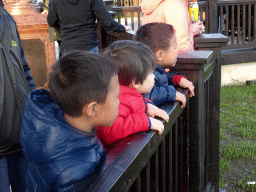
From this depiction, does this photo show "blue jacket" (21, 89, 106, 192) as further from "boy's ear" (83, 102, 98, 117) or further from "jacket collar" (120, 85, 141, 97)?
"jacket collar" (120, 85, 141, 97)

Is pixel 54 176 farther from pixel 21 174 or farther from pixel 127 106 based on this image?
pixel 21 174

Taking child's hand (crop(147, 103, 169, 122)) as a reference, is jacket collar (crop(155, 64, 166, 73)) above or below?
above

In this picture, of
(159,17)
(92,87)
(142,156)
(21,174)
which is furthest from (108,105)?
(159,17)

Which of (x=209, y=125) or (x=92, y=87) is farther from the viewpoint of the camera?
(x=209, y=125)

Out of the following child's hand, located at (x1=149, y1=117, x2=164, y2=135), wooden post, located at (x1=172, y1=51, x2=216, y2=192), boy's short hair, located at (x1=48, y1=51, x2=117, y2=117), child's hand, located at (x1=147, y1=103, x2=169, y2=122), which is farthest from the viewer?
wooden post, located at (x1=172, y1=51, x2=216, y2=192)

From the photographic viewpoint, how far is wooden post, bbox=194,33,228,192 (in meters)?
3.26

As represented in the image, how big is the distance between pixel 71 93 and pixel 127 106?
482 mm

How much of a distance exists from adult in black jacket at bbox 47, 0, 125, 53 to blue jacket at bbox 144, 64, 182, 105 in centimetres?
204

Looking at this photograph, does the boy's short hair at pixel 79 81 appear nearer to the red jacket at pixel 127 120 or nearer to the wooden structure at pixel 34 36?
the red jacket at pixel 127 120

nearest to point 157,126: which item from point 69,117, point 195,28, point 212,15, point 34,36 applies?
point 69,117

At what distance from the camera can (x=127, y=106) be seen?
6.29 feet

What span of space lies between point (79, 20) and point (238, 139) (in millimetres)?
2729

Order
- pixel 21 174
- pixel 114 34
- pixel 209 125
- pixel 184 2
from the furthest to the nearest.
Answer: pixel 114 34 → pixel 184 2 → pixel 209 125 → pixel 21 174

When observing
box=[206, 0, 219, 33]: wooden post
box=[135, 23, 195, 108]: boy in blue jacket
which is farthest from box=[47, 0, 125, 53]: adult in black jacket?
box=[206, 0, 219, 33]: wooden post
